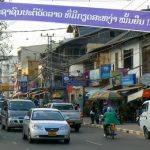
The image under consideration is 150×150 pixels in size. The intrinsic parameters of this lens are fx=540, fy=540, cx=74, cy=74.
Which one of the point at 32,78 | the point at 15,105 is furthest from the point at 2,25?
the point at 32,78

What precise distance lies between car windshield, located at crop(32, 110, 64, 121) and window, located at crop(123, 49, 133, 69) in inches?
922

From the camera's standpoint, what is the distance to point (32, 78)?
110m

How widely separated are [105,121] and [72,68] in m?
42.1

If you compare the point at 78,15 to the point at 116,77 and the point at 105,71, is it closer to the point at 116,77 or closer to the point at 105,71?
the point at 116,77

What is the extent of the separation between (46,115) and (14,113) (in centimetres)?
939

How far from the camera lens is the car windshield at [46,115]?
24234 millimetres

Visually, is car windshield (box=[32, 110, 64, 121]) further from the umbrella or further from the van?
the umbrella

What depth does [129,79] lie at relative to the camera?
44.4 metres

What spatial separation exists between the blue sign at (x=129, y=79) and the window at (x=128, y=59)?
282 cm

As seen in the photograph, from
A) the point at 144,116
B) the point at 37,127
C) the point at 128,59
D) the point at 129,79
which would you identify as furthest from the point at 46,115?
the point at 128,59

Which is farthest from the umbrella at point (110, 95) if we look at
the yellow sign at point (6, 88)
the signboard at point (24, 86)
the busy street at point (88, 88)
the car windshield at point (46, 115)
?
the yellow sign at point (6, 88)

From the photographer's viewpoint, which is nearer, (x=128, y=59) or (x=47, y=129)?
(x=47, y=129)

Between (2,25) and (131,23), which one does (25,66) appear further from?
(131,23)

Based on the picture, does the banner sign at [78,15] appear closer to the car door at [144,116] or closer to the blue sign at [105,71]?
the car door at [144,116]
